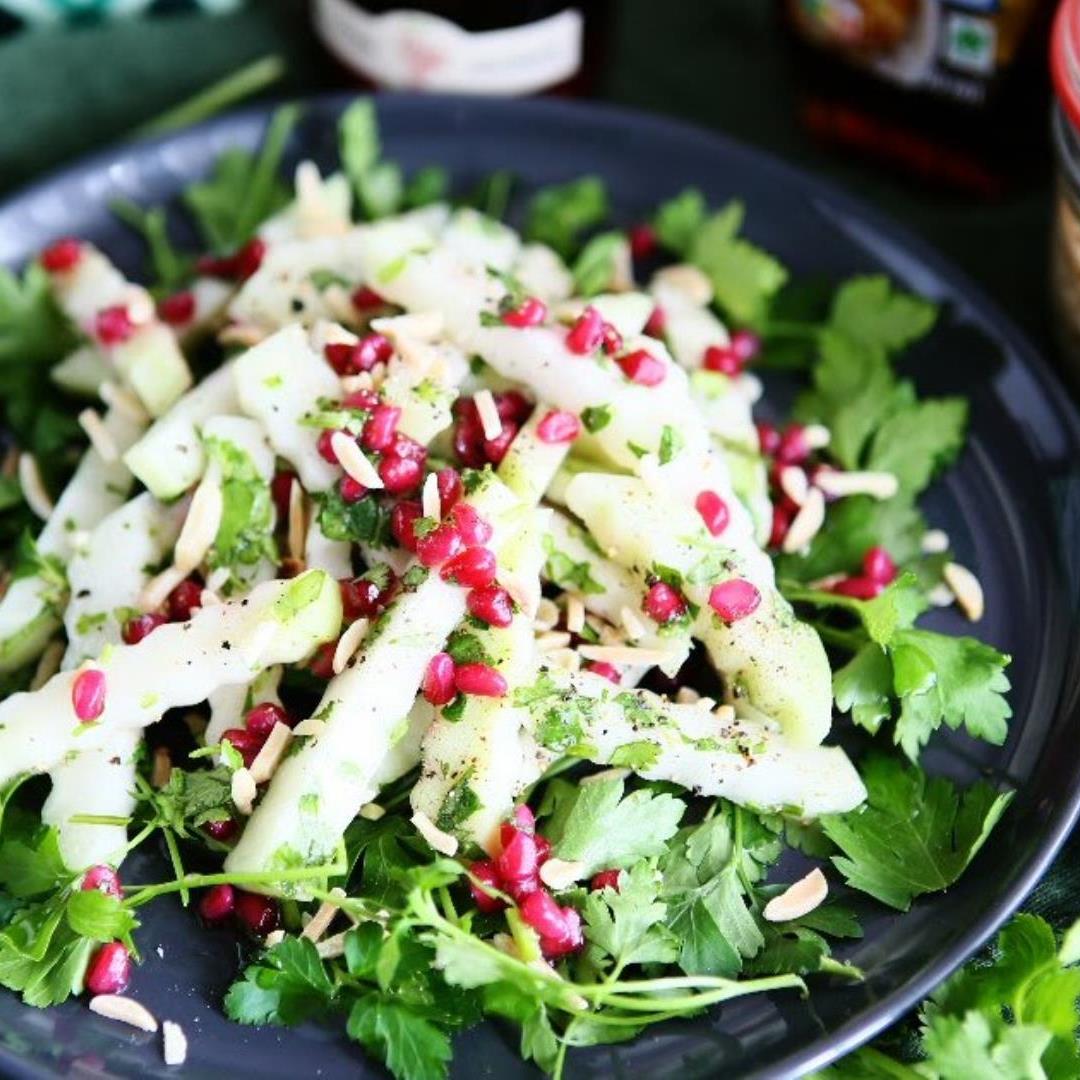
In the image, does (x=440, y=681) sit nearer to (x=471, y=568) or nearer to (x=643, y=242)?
(x=471, y=568)

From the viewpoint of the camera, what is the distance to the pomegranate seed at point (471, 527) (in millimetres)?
2068

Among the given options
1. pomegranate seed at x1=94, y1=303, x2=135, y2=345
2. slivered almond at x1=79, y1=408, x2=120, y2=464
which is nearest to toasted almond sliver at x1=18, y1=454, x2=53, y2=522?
slivered almond at x1=79, y1=408, x2=120, y2=464

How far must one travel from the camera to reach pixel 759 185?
2.90 m

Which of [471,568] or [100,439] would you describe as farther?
[100,439]

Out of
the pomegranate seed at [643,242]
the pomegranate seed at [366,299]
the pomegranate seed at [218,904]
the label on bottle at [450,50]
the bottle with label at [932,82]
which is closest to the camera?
the pomegranate seed at [218,904]

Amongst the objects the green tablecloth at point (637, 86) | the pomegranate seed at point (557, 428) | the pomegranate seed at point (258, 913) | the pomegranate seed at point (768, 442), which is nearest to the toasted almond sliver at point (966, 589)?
the pomegranate seed at point (768, 442)

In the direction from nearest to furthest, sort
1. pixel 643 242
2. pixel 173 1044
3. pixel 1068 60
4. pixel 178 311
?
pixel 173 1044 → pixel 1068 60 → pixel 178 311 → pixel 643 242

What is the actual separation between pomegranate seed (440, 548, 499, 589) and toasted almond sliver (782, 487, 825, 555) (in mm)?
560

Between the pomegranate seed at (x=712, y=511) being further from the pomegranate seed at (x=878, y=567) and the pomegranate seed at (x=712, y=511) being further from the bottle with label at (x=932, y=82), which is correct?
the bottle with label at (x=932, y=82)

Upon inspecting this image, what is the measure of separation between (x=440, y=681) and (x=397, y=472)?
0.31m

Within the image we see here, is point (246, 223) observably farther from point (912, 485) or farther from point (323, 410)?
point (912, 485)

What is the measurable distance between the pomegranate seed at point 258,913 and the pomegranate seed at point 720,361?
42.4 inches

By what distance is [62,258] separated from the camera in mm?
2719

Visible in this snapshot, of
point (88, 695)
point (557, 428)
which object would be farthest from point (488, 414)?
point (88, 695)
